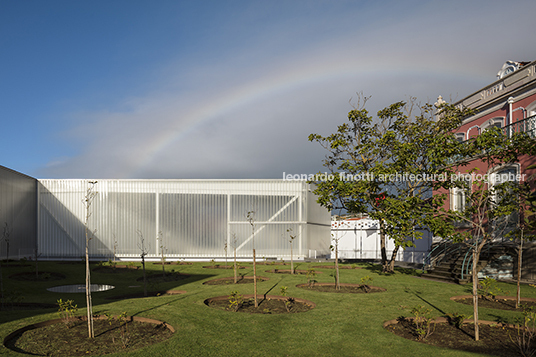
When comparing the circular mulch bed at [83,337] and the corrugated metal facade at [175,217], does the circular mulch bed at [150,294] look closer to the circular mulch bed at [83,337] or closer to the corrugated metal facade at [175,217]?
the circular mulch bed at [83,337]

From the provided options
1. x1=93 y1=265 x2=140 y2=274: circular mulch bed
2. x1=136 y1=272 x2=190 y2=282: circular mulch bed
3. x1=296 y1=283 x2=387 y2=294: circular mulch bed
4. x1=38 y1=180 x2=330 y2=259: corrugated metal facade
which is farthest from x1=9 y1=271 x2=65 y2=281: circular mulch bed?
x1=296 y1=283 x2=387 y2=294: circular mulch bed

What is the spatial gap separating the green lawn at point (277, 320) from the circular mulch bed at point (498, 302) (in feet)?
1.59

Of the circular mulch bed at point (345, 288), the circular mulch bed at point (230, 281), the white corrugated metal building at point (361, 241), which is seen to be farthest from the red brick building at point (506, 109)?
the circular mulch bed at point (230, 281)

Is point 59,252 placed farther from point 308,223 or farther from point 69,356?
point 69,356

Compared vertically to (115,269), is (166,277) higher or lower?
higher

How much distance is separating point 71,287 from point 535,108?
2137 centimetres

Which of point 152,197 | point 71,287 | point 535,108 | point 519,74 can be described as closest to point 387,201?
point 71,287

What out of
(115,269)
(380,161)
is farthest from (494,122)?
(115,269)

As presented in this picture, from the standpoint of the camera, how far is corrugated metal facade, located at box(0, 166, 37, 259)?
65.0ft

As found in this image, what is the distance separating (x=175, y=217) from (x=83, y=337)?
18.1 m

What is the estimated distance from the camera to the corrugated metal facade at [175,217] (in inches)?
943

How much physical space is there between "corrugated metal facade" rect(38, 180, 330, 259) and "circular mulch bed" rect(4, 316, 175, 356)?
16.8 metres

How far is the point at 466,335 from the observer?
6.81 meters

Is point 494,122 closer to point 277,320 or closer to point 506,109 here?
point 506,109
